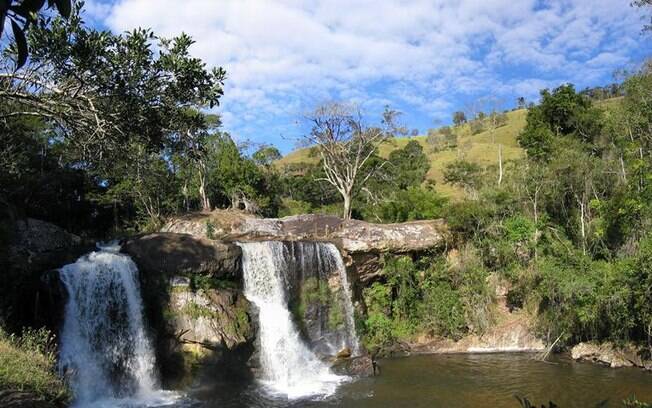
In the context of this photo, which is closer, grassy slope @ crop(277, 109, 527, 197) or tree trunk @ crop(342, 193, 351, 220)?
tree trunk @ crop(342, 193, 351, 220)

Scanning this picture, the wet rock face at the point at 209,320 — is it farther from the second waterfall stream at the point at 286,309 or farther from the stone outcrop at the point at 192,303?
the second waterfall stream at the point at 286,309

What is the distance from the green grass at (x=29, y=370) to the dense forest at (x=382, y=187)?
230 centimetres

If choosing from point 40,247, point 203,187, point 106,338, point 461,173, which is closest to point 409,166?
point 461,173

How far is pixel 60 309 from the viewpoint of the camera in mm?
15164

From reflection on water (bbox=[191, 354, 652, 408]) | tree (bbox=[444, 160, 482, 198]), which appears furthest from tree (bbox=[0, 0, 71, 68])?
tree (bbox=[444, 160, 482, 198])

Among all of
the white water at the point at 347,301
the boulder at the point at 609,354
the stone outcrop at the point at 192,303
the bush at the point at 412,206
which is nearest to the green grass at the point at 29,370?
the stone outcrop at the point at 192,303

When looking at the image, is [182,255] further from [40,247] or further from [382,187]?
[382,187]

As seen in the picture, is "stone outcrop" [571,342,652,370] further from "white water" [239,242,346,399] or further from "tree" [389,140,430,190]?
"tree" [389,140,430,190]

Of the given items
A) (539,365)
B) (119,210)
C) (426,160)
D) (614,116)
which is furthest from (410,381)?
(426,160)

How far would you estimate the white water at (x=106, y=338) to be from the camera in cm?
1428

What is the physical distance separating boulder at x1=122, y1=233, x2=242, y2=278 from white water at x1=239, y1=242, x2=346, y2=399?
828 mm

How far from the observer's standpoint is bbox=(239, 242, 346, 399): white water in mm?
16109

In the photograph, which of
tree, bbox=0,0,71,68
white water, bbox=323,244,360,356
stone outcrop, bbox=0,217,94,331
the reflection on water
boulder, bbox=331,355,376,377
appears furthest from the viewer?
white water, bbox=323,244,360,356

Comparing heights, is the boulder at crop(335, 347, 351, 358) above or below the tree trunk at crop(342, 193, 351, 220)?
below
